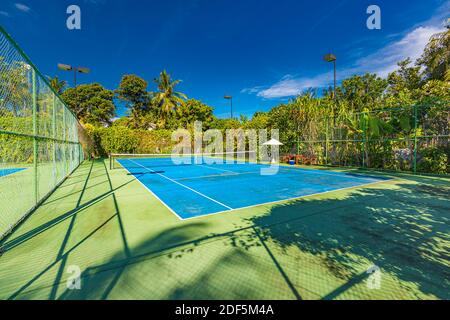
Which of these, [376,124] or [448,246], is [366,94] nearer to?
[376,124]

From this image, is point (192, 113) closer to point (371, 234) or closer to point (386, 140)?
point (386, 140)

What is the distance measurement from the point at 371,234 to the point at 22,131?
851cm

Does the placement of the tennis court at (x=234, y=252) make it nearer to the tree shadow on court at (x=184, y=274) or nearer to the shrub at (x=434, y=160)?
the tree shadow on court at (x=184, y=274)

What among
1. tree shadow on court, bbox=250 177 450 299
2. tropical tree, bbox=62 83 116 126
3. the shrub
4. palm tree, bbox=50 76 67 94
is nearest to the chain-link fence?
the shrub

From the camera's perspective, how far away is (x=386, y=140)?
1372 centimetres

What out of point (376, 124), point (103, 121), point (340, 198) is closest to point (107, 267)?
point (340, 198)

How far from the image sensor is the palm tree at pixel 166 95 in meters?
36.8

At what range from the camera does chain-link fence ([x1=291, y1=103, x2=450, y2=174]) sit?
39.5 ft

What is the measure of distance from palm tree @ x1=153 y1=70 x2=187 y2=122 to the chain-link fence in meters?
25.5

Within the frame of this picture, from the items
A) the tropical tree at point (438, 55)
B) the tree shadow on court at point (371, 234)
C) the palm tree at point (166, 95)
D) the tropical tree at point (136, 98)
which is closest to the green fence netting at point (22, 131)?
the tree shadow on court at point (371, 234)

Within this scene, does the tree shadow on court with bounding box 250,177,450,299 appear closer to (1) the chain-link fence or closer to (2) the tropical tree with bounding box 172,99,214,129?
(1) the chain-link fence

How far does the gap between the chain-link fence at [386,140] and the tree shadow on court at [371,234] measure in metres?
6.65

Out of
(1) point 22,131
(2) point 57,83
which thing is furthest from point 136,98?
(1) point 22,131
